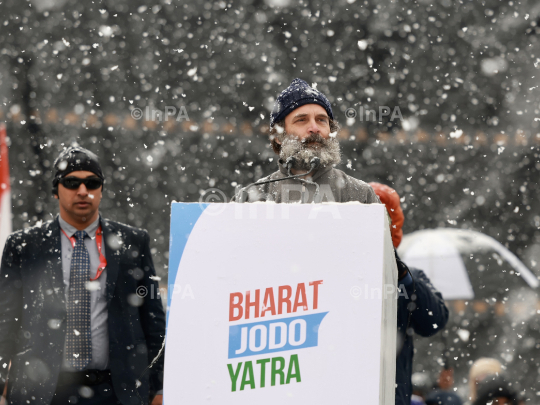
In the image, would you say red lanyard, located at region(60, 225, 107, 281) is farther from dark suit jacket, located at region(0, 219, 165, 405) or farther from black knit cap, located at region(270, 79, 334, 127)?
black knit cap, located at region(270, 79, 334, 127)

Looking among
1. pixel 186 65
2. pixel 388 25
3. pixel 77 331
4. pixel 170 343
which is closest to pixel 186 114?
pixel 186 65

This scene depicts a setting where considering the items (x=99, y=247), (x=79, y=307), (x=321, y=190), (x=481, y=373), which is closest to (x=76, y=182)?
(x=99, y=247)

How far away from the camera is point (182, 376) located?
5.01ft

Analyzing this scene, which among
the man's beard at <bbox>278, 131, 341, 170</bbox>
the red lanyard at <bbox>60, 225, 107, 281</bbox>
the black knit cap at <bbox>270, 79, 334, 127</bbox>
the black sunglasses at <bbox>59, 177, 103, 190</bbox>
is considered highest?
the black knit cap at <bbox>270, 79, 334, 127</bbox>

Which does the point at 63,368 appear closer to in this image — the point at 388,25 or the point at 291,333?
the point at 291,333

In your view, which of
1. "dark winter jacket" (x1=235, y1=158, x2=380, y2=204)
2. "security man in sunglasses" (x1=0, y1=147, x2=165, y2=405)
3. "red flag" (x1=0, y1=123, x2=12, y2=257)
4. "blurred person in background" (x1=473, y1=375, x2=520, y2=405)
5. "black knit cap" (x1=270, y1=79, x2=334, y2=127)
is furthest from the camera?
"red flag" (x1=0, y1=123, x2=12, y2=257)

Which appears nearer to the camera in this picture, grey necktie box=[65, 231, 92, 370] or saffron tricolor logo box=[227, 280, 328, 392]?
saffron tricolor logo box=[227, 280, 328, 392]

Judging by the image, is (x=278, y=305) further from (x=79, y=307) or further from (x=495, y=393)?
(x=495, y=393)

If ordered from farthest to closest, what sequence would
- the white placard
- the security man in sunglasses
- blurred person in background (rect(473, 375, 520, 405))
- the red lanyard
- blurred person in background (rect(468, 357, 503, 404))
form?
blurred person in background (rect(468, 357, 503, 404))
blurred person in background (rect(473, 375, 520, 405))
the red lanyard
the security man in sunglasses
the white placard

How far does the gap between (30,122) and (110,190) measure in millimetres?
938

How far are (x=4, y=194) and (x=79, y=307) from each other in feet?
8.87

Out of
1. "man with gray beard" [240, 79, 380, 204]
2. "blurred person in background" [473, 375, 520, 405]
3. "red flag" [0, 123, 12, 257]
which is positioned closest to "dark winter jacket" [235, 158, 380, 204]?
"man with gray beard" [240, 79, 380, 204]

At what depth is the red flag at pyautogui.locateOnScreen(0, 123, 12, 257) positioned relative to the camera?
4.79 m

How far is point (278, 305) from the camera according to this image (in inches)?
58.5
